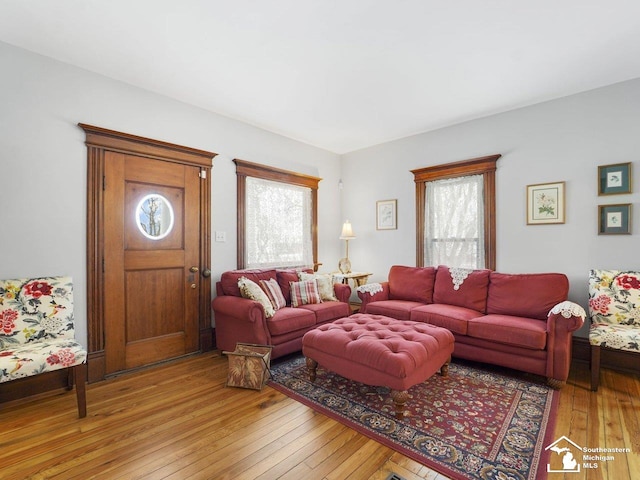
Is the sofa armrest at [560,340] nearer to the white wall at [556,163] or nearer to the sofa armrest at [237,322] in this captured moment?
the white wall at [556,163]

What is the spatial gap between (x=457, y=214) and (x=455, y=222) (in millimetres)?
108

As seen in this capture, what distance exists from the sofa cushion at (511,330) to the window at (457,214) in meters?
1.03

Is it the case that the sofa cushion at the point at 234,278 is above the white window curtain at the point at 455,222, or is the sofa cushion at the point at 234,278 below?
below

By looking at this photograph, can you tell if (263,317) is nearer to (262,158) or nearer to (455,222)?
(262,158)

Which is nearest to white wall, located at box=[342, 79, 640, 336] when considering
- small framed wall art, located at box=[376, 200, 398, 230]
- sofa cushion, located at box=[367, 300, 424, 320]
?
small framed wall art, located at box=[376, 200, 398, 230]

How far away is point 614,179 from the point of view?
3123mm

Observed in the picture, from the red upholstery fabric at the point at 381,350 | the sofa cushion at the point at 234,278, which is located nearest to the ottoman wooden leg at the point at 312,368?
the red upholstery fabric at the point at 381,350

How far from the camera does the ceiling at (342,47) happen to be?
2.12m

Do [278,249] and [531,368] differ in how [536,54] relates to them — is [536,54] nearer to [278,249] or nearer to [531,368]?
[531,368]

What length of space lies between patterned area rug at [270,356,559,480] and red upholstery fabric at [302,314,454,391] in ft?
0.75

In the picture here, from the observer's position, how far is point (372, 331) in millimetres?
2674

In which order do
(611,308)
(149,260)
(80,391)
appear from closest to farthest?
(80,391)
(611,308)
(149,260)

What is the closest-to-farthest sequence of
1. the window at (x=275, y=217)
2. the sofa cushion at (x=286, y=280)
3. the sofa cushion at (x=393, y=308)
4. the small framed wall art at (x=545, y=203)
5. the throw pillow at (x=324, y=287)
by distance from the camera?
the small framed wall art at (x=545, y=203) → the sofa cushion at (x=393, y=308) → the sofa cushion at (x=286, y=280) → the throw pillow at (x=324, y=287) → the window at (x=275, y=217)

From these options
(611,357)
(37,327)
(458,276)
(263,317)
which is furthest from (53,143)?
(611,357)
